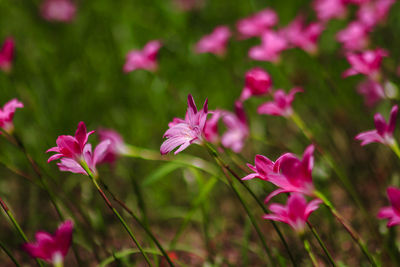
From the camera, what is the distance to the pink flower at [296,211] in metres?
0.77

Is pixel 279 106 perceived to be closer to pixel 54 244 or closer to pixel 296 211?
pixel 296 211

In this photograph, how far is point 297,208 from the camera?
0.79 metres

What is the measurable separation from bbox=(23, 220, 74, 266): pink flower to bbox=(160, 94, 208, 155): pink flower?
0.99 ft

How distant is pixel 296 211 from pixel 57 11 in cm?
327

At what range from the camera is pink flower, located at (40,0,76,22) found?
3400 mm

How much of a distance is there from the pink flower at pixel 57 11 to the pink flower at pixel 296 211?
3178 mm

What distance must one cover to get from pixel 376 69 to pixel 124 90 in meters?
1.76

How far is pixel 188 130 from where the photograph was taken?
34.5 inches

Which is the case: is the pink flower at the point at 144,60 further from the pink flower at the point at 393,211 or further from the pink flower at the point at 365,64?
the pink flower at the point at 393,211

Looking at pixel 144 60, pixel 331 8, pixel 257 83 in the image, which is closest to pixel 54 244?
pixel 257 83

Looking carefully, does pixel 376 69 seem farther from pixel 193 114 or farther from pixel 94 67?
pixel 94 67

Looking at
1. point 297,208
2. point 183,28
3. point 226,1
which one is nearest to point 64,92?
point 183,28

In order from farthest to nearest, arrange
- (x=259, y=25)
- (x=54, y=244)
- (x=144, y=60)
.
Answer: (x=259, y=25)
(x=144, y=60)
(x=54, y=244)

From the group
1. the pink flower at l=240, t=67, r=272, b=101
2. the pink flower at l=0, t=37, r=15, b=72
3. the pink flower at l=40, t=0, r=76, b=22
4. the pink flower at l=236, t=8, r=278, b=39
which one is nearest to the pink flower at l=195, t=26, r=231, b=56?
the pink flower at l=236, t=8, r=278, b=39
